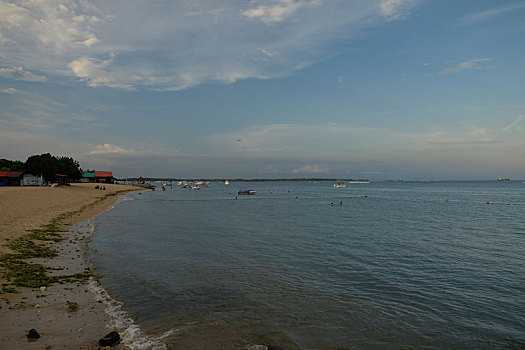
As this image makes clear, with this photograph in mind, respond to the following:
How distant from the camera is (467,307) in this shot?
13898 mm

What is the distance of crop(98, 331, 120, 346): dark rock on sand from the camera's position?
9703 mm

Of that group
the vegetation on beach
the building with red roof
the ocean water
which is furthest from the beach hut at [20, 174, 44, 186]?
the vegetation on beach

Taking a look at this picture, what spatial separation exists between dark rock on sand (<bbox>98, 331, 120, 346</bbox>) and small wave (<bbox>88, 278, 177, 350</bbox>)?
0.26m

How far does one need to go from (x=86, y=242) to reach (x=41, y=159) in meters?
82.1

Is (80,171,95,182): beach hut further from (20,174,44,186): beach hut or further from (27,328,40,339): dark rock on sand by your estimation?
(27,328,40,339): dark rock on sand

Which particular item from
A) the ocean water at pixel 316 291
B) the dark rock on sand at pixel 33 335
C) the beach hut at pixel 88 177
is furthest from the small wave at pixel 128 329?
the beach hut at pixel 88 177

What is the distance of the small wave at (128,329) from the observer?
10018 mm

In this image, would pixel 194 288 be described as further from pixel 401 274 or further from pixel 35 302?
pixel 401 274

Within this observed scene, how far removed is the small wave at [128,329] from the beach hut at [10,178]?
317 ft

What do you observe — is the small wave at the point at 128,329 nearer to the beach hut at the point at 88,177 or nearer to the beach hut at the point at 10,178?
the beach hut at the point at 10,178

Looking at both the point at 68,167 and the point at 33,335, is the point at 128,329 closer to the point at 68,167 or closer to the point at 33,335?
the point at 33,335

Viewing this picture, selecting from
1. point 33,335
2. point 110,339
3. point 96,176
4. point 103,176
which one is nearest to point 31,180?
point 96,176

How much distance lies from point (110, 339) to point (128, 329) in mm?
1306

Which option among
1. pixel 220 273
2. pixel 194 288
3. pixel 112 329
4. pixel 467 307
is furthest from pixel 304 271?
pixel 112 329
